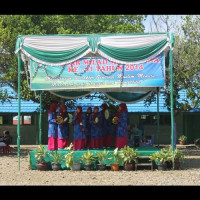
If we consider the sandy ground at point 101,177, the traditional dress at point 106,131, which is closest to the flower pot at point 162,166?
the sandy ground at point 101,177

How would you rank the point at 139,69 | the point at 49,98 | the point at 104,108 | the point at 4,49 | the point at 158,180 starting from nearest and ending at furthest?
the point at 158,180 < the point at 139,69 < the point at 104,108 < the point at 4,49 < the point at 49,98

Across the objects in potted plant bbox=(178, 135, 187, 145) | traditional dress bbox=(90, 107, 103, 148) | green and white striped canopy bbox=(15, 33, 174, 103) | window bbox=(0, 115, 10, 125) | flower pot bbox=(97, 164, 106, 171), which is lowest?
flower pot bbox=(97, 164, 106, 171)

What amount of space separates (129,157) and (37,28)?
374 inches

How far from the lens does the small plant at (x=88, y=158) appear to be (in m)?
14.5

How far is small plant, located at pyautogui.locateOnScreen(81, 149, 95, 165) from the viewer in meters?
14.5

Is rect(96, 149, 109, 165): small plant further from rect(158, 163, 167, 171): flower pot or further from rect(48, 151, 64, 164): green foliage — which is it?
rect(158, 163, 167, 171): flower pot

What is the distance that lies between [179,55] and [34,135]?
483 inches

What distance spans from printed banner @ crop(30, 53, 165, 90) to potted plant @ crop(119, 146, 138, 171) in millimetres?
2020

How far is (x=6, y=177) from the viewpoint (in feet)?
43.3

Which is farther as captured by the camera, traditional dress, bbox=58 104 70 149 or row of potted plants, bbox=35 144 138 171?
traditional dress, bbox=58 104 70 149

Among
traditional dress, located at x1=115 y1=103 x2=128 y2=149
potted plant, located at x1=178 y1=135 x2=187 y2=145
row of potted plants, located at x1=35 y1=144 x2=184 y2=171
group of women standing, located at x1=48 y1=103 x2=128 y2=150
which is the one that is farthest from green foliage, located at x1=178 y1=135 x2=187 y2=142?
row of potted plants, located at x1=35 y1=144 x2=184 y2=171

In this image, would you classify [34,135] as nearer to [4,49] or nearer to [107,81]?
[4,49]

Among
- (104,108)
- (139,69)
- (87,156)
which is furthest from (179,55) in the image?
(87,156)

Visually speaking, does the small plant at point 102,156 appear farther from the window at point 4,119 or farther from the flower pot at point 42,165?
the window at point 4,119
